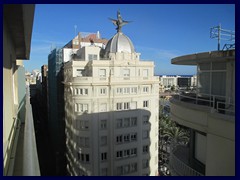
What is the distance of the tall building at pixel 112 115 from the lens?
686 centimetres

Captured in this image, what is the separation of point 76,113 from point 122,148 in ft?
7.11

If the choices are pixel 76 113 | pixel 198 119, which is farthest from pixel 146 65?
pixel 198 119

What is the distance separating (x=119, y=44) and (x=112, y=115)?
335 cm

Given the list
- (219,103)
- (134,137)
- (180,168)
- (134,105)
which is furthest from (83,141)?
(219,103)

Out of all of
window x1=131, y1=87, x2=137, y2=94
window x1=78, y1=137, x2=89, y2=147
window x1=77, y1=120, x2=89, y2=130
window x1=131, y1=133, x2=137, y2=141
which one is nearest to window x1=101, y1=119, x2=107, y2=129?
window x1=77, y1=120, x2=89, y2=130

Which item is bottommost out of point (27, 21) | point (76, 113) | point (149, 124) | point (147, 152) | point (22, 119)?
point (147, 152)

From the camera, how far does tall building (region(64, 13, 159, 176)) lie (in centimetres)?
686

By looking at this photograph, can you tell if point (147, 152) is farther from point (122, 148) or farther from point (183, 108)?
point (183, 108)

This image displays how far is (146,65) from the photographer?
7.34 metres

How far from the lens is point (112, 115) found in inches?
280

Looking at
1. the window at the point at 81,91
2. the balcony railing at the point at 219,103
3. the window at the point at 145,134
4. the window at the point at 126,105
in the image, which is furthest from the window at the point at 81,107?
the balcony railing at the point at 219,103

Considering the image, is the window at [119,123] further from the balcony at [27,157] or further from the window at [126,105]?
the balcony at [27,157]
